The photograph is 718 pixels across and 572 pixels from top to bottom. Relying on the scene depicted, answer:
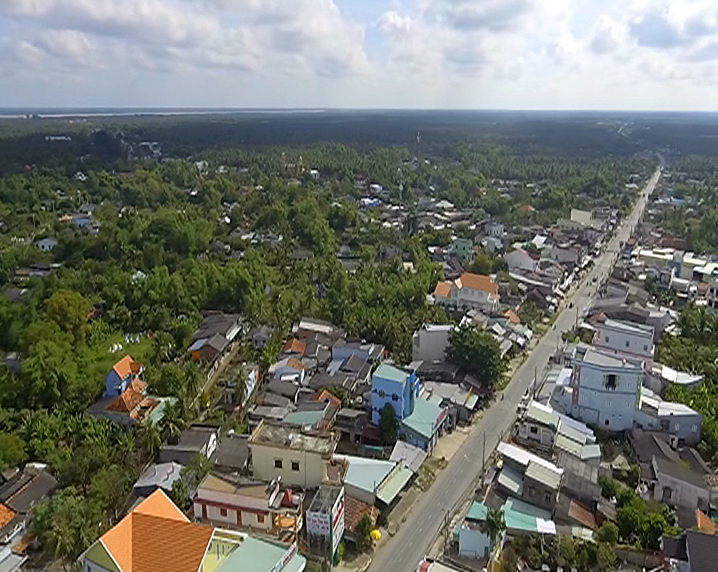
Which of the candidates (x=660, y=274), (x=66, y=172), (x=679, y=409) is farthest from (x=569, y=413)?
(x=66, y=172)

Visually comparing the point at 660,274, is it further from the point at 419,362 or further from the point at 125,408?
the point at 125,408

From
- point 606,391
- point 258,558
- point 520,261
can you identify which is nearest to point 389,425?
point 258,558

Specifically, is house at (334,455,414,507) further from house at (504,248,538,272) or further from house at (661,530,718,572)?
house at (504,248,538,272)

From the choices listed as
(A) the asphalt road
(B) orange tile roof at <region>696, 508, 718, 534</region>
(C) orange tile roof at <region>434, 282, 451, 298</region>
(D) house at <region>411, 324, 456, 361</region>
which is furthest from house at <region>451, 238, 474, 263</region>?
(B) orange tile roof at <region>696, 508, 718, 534</region>

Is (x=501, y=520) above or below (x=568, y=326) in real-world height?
above

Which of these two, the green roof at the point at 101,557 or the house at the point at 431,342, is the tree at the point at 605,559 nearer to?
the green roof at the point at 101,557

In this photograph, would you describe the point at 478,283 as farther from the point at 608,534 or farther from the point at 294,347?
the point at 608,534
